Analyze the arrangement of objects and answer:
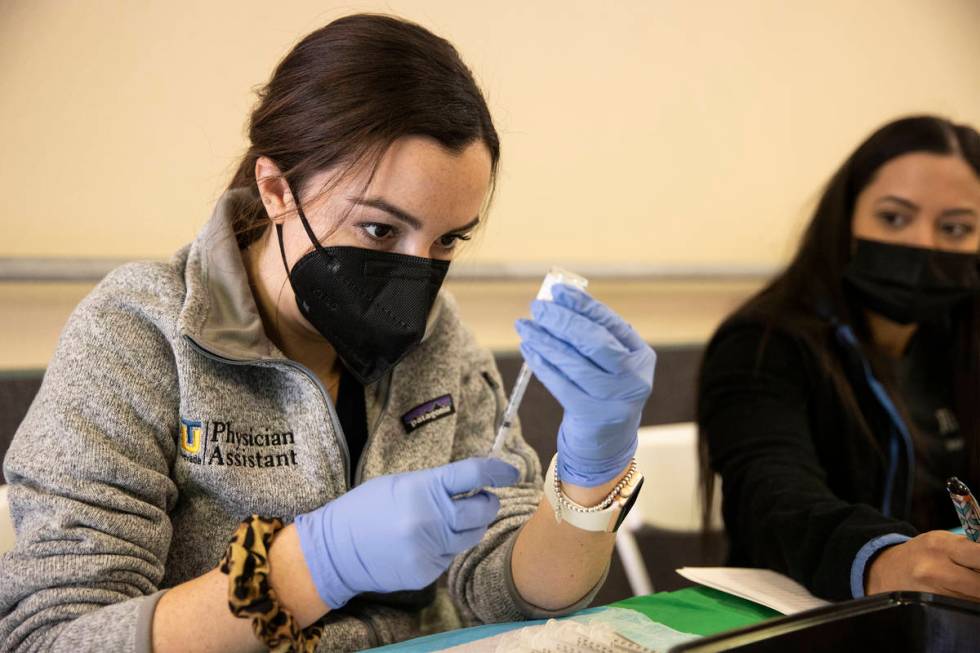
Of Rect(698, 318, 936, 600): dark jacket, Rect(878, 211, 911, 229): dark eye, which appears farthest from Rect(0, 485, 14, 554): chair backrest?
Rect(878, 211, 911, 229): dark eye

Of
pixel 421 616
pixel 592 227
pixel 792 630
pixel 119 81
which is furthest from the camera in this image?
pixel 592 227

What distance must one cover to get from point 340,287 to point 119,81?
2.70 feet

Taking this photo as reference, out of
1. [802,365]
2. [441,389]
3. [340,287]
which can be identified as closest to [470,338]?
[441,389]

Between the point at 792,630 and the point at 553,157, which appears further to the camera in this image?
the point at 553,157

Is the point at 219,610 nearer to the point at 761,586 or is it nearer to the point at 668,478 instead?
the point at 761,586

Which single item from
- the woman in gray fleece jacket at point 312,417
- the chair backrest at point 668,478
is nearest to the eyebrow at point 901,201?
the chair backrest at point 668,478

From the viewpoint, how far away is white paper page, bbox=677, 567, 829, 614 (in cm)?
91

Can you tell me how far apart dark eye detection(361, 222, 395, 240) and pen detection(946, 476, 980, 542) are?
1.91 ft

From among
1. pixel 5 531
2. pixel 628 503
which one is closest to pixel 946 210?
pixel 628 503

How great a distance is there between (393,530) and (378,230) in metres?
0.33

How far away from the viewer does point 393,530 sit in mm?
733

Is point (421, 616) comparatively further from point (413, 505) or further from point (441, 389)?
point (413, 505)

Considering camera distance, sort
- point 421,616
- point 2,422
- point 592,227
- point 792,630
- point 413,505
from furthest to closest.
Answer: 1. point 592,227
2. point 2,422
3. point 421,616
4. point 413,505
5. point 792,630

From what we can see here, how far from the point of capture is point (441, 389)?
1.08 m
